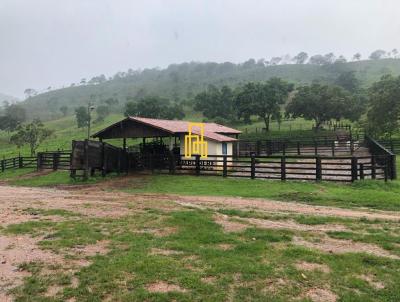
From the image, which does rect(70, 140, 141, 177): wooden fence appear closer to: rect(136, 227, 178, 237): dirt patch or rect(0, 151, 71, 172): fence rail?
rect(0, 151, 71, 172): fence rail

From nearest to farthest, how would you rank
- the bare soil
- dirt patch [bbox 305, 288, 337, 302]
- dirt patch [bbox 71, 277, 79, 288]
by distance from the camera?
dirt patch [bbox 305, 288, 337, 302] < dirt patch [bbox 71, 277, 79, 288] < the bare soil

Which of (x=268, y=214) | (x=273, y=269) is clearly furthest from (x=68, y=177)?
(x=273, y=269)

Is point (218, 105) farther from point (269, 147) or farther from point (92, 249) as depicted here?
point (92, 249)

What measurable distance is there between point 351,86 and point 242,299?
92848 mm

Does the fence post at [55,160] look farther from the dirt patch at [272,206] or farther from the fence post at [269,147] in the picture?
the fence post at [269,147]

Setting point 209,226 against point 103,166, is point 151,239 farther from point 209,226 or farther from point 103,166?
point 103,166

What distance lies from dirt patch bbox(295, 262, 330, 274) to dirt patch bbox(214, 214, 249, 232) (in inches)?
85.7

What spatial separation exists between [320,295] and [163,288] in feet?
6.48

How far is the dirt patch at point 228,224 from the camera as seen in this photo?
305 inches

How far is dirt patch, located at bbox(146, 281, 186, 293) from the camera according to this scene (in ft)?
15.3

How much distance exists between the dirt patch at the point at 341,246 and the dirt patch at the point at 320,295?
5.39 ft

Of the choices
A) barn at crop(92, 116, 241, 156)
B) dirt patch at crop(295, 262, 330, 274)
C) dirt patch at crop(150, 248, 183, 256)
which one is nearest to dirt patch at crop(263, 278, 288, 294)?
dirt patch at crop(295, 262, 330, 274)

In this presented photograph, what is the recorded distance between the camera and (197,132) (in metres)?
23.5

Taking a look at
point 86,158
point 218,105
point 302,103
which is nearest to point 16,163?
point 86,158
